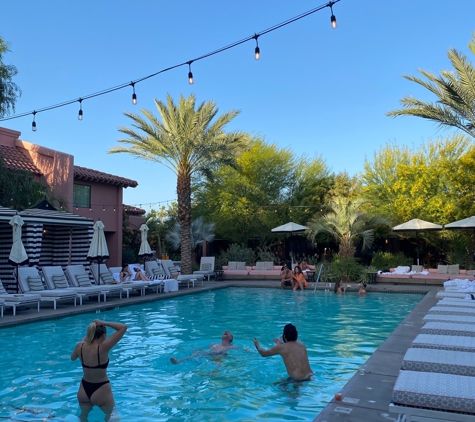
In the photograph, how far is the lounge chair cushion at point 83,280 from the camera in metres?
15.7

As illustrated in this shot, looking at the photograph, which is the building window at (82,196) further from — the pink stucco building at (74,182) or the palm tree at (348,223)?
the palm tree at (348,223)

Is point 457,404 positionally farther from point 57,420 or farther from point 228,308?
point 228,308

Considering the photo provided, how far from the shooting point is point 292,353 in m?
6.59

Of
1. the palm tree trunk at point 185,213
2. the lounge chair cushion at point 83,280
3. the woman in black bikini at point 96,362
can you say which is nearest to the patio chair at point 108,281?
the lounge chair cushion at point 83,280

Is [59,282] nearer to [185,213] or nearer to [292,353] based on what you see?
[185,213]

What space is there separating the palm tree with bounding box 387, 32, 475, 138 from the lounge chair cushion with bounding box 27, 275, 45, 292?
13683mm

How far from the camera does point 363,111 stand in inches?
1014

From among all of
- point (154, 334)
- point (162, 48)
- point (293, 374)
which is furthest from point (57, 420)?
point (162, 48)

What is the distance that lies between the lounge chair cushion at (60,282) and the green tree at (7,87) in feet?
21.3

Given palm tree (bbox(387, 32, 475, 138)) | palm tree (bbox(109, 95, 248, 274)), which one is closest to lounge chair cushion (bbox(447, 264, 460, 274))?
palm tree (bbox(387, 32, 475, 138))

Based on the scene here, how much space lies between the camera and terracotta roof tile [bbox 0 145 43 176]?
21656mm

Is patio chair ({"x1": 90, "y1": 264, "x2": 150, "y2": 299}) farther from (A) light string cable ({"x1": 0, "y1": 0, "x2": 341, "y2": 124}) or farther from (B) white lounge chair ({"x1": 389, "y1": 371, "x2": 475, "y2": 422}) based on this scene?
(B) white lounge chair ({"x1": 389, "y1": 371, "x2": 475, "y2": 422})

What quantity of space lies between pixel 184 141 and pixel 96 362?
17.5 meters

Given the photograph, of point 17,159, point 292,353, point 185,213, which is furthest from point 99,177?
point 292,353
